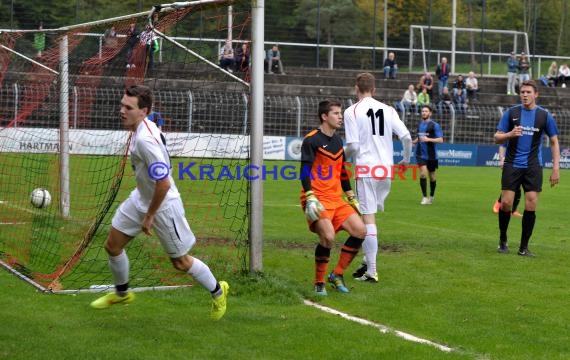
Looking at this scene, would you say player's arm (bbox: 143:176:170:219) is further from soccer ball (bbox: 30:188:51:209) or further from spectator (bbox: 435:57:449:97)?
spectator (bbox: 435:57:449:97)

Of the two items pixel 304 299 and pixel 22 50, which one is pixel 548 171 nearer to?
pixel 22 50

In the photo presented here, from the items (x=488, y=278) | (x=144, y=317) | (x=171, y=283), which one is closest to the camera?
(x=144, y=317)

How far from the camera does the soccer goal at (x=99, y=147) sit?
9.95m

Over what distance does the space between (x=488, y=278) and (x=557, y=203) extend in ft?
35.3

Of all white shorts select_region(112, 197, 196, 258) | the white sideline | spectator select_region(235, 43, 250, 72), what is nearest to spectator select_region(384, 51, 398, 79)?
spectator select_region(235, 43, 250, 72)

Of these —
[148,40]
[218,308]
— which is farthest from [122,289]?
[148,40]

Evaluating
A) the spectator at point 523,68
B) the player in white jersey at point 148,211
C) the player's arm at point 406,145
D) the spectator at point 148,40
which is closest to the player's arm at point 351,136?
the player's arm at point 406,145

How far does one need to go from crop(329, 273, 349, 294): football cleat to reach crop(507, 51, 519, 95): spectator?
33586 mm

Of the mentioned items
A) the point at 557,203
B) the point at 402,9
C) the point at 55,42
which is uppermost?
the point at 402,9

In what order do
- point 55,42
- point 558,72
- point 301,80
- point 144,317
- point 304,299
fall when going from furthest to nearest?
point 558,72 → point 301,80 → point 55,42 → point 304,299 → point 144,317

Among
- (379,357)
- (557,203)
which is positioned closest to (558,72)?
(557,203)

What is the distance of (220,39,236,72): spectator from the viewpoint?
1099cm

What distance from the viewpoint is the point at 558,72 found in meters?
44.4

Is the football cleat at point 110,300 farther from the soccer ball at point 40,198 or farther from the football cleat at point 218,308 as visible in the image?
the soccer ball at point 40,198
